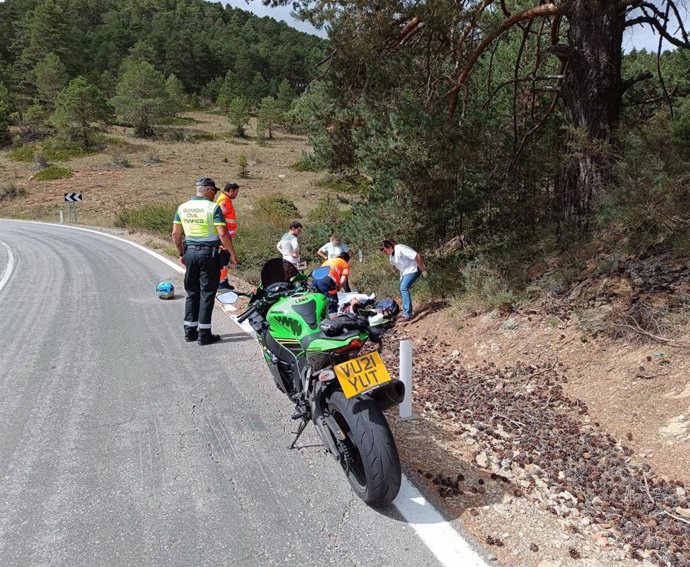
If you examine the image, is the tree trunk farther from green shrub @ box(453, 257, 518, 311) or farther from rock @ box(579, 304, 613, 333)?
rock @ box(579, 304, 613, 333)

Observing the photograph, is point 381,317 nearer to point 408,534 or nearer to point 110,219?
point 408,534

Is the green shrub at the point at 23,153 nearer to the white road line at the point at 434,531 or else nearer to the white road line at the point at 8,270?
the white road line at the point at 8,270

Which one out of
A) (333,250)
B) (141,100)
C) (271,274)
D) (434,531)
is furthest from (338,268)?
(141,100)

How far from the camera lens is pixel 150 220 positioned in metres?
24.1

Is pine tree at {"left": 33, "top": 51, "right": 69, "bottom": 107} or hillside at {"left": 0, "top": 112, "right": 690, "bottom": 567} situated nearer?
hillside at {"left": 0, "top": 112, "right": 690, "bottom": 567}

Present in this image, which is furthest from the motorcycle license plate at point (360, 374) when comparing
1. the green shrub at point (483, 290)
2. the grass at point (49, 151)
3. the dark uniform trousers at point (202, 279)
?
the grass at point (49, 151)

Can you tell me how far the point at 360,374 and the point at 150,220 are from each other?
23194 mm

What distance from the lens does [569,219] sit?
753cm

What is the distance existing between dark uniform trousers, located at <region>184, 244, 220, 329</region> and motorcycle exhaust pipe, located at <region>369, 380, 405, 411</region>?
12.2 ft

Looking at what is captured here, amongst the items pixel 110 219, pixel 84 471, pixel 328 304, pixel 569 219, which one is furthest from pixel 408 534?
pixel 110 219

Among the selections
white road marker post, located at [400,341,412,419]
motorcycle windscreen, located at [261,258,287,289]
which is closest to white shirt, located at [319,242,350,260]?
motorcycle windscreen, located at [261,258,287,289]

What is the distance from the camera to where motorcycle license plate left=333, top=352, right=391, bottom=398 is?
3158 millimetres

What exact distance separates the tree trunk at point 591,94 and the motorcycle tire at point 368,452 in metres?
5.32

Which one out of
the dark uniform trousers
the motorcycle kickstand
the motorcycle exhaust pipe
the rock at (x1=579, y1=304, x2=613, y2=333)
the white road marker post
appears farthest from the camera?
the dark uniform trousers
